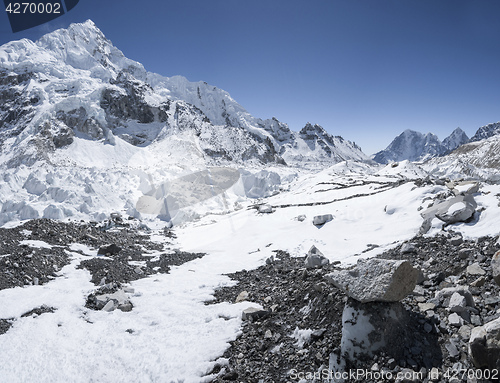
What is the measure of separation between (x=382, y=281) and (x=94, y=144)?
86593 mm

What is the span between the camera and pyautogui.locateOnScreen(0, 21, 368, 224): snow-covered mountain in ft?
123

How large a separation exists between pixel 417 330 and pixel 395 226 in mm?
9310

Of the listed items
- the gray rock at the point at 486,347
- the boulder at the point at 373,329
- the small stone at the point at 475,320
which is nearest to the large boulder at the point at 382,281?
the boulder at the point at 373,329

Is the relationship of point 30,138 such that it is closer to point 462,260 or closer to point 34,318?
point 34,318

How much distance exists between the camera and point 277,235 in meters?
17.2

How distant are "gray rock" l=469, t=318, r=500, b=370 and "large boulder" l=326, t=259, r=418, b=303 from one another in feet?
3.47

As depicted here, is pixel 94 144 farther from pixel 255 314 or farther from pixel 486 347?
pixel 486 347

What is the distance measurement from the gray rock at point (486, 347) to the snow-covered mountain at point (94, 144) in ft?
104

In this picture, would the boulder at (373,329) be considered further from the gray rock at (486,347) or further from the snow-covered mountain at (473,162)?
the snow-covered mountain at (473,162)

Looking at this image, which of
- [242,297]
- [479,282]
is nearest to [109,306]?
[242,297]

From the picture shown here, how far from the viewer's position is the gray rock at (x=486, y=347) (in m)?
3.33

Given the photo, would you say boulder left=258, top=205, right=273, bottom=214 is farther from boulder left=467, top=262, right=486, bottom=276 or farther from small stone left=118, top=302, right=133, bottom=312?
boulder left=467, top=262, right=486, bottom=276

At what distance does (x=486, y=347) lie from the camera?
3396mm

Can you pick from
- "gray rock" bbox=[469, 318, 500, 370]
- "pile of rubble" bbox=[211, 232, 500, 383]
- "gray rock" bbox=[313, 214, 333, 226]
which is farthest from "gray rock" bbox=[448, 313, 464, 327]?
"gray rock" bbox=[313, 214, 333, 226]
